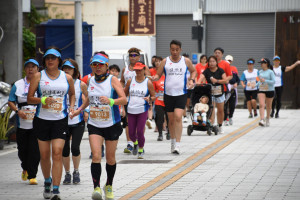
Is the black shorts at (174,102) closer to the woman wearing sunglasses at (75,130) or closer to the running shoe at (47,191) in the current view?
the woman wearing sunglasses at (75,130)

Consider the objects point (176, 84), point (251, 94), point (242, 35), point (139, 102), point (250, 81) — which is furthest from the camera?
point (242, 35)

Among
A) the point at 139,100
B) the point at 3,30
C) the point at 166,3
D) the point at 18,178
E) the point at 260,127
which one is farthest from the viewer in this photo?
the point at 166,3

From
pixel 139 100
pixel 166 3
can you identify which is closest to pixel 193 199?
pixel 139 100

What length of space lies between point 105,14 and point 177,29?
152 inches

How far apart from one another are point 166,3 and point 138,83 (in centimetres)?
2103

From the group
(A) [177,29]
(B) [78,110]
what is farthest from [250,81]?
(B) [78,110]

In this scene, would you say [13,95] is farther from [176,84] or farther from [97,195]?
[176,84]

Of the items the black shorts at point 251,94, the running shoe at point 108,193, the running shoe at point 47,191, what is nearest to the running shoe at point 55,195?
the running shoe at point 47,191

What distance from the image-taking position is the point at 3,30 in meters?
17.0

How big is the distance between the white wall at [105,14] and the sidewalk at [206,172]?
760 inches

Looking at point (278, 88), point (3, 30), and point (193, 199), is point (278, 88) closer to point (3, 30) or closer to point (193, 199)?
point (3, 30)

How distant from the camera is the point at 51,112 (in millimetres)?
8953

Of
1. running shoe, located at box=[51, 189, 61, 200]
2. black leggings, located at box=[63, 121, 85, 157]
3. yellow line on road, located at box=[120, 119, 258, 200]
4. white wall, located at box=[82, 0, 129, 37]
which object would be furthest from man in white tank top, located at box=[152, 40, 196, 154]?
white wall, located at box=[82, 0, 129, 37]

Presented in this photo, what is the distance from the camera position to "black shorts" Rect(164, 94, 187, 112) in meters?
13.7
